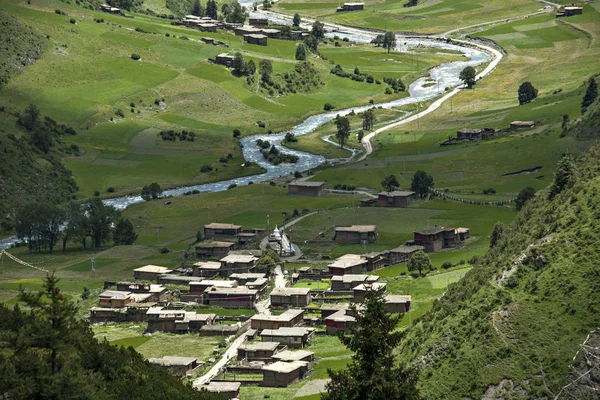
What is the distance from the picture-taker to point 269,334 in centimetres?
11794

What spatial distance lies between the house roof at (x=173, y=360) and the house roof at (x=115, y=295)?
21.6m

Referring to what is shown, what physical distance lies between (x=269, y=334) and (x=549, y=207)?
3064 cm

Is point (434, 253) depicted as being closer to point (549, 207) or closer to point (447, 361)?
point (549, 207)

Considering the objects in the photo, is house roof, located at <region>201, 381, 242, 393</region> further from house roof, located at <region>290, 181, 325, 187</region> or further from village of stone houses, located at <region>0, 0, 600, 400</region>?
house roof, located at <region>290, 181, 325, 187</region>

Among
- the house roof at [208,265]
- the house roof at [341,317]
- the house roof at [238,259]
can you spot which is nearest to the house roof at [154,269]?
the house roof at [208,265]

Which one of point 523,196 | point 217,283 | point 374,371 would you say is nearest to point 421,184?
point 523,196

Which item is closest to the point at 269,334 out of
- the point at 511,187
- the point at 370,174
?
the point at 511,187

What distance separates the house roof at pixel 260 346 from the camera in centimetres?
11269

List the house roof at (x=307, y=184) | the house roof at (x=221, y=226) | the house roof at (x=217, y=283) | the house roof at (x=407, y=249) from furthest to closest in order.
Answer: the house roof at (x=307, y=184) → the house roof at (x=221, y=226) → the house roof at (x=407, y=249) → the house roof at (x=217, y=283)

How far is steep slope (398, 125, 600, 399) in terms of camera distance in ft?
261

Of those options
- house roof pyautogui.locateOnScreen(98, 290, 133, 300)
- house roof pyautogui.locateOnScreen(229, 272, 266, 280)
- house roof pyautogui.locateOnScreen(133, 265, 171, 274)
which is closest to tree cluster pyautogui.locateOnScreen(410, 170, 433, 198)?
house roof pyautogui.locateOnScreen(229, 272, 266, 280)

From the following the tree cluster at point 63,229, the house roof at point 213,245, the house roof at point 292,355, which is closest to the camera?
the house roof at point 292,355

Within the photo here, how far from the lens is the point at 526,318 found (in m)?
83.3

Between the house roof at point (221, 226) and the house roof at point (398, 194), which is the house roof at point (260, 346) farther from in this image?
the house roof at point (398, 194)
